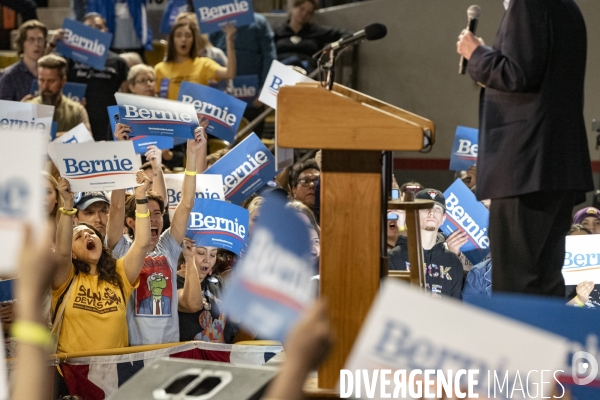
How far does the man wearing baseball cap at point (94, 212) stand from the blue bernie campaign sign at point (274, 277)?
324 centimetres

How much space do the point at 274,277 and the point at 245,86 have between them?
6898mm

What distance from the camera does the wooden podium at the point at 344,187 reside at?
234 centimetres

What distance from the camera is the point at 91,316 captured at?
4.14 meters

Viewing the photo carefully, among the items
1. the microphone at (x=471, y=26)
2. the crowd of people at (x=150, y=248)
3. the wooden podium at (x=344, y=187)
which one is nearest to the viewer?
the wooden podium at (x=344, y=187)

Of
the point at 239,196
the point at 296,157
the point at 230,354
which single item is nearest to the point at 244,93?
the point at 296,157

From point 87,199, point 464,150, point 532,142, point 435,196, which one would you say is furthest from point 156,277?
point 464,150

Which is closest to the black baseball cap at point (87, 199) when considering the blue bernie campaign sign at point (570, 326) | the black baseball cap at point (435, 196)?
the black baseball cap at point (435, 196)

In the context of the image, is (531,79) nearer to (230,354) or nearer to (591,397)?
(591,397)

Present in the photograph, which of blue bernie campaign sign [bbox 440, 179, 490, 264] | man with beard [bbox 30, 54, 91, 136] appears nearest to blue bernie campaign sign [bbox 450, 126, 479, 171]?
blue bernie campaign sign [bbox 440, 179, 490, 264]

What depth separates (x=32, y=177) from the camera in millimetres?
1915

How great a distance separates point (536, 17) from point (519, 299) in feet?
4.04

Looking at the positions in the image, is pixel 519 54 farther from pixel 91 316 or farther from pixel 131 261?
pixel 91 316

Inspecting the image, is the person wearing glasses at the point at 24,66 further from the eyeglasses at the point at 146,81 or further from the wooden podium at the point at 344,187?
the wooden podium at the point at 344,187

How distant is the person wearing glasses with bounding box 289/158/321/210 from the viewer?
635 centimetres
